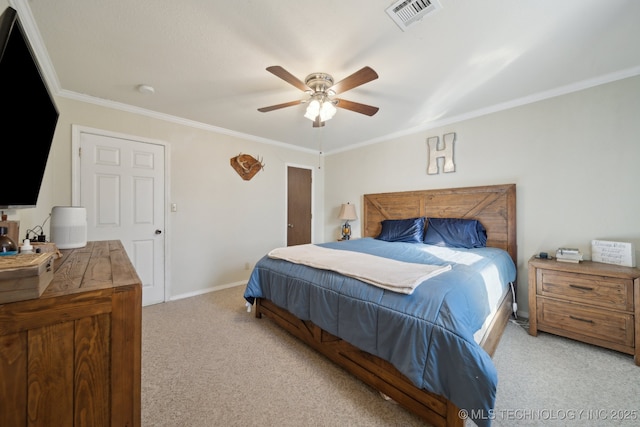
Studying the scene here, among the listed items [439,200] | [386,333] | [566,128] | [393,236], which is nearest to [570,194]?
[566,128]

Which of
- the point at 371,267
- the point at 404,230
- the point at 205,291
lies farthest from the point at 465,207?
the point at 205,291

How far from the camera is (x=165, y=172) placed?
318cm

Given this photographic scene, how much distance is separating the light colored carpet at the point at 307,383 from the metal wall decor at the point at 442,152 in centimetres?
205

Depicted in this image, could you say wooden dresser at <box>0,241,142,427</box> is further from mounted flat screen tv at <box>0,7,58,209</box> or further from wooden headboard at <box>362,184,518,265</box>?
wooden headboard at <box>362,184,518,265</box>

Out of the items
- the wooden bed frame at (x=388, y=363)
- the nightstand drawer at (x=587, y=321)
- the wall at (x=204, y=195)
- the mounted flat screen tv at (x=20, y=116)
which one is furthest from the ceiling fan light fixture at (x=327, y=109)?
the nightstand drawer at (x=587, y=321)

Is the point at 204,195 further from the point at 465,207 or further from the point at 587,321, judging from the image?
the point at 587,321

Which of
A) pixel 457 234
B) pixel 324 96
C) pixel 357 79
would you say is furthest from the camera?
pixel 457 234

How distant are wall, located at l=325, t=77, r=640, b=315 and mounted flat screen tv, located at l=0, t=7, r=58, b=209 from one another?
3852mm

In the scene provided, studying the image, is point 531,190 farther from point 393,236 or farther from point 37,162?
point 37,162

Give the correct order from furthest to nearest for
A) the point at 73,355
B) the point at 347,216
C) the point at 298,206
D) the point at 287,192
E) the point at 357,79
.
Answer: the point at 298,206, the point at 287,192, the point at 347,216, the point at 357,79, the point at 73,355

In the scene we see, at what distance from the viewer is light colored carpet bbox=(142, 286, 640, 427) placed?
1.44m

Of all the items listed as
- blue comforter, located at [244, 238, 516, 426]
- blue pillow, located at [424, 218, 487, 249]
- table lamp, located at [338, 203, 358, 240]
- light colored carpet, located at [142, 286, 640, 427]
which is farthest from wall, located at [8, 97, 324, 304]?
blue pillow, located at [424, 218, 487, 249]

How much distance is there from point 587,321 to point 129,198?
4.86m

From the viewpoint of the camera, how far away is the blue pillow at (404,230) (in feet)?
10.8
